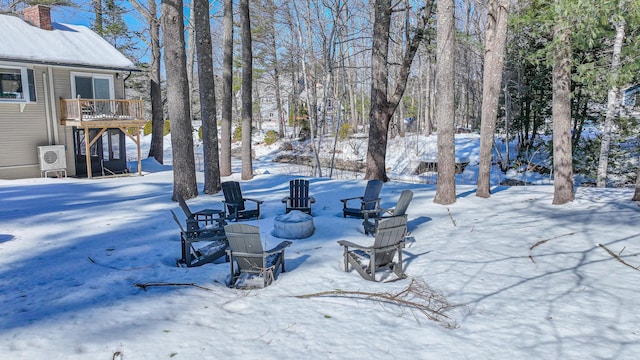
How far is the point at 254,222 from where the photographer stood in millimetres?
7742

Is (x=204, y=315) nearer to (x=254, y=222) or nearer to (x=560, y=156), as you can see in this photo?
(x=254, y=222)

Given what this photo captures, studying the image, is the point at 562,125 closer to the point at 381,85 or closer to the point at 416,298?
the point at 381,85

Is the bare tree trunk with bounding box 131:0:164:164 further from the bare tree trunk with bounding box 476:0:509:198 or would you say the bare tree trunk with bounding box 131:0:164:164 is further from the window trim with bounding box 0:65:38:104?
the bare tree trunk with bounding box 476:0:509:198

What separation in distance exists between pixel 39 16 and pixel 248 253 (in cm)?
1862

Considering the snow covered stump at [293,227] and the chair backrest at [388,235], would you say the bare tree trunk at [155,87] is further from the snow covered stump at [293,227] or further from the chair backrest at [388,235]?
the chair backrest at [388,235]

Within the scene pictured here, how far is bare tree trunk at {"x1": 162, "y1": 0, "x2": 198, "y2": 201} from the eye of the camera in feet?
30.8

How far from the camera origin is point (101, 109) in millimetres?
16969

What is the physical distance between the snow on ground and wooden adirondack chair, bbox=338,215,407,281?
146mm

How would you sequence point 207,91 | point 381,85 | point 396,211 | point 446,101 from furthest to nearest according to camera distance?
point 381,85 < point 207,91 < point 446,101 < point 396,211

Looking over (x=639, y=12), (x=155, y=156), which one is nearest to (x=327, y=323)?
(x=639, y=12)

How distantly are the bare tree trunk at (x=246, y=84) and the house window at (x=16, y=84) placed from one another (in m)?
8.65

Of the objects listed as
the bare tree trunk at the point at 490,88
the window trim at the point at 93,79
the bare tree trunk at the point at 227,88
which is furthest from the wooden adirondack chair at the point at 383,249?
the window trim at the point at 93,79

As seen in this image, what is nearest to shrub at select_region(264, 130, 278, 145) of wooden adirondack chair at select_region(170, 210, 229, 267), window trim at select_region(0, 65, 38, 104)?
window trim at select_region(0, 65, 38, 104)

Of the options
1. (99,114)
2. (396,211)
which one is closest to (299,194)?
(396,211)
